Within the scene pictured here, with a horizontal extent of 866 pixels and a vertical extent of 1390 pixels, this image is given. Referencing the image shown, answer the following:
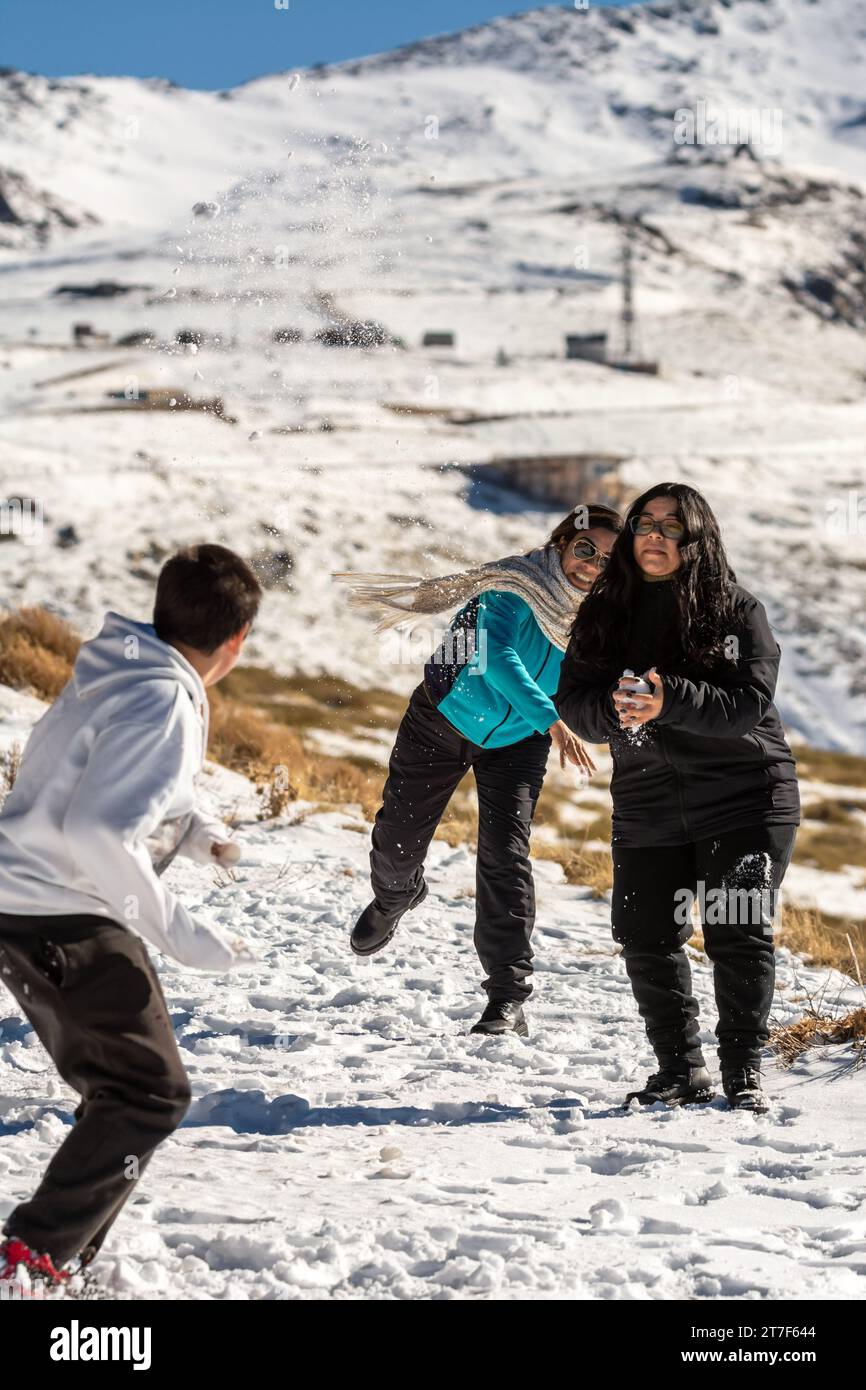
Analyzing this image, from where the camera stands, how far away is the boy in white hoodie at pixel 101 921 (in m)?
2.76

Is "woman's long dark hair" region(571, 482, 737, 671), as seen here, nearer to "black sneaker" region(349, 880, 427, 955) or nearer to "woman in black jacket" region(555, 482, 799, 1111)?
"woman in black jacket" region(555, 482, 799, 1111)

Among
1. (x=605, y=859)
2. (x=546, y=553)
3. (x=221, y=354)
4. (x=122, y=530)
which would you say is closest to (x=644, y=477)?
(x=221, y=354)

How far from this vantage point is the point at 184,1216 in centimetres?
345

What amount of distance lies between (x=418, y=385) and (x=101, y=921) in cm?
6802

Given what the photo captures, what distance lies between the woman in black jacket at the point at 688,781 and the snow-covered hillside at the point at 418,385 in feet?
10.1

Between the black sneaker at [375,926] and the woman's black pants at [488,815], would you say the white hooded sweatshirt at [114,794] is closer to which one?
the woman's black pants at [488,815]

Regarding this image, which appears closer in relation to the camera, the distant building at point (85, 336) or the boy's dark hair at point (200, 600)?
the boy's dark hair at point (200, 600)

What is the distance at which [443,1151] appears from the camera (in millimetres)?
4043

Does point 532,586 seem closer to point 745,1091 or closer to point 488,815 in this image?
point 488,815

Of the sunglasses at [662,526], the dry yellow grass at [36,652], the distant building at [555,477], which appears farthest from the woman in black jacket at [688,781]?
the distant building at [555,477]

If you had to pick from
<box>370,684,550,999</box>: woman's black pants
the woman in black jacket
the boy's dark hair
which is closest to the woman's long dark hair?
the woman in black jacket

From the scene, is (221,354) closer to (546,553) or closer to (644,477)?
(644,477)

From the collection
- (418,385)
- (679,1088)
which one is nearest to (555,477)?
(418,385)

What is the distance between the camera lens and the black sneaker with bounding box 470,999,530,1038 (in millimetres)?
5148
